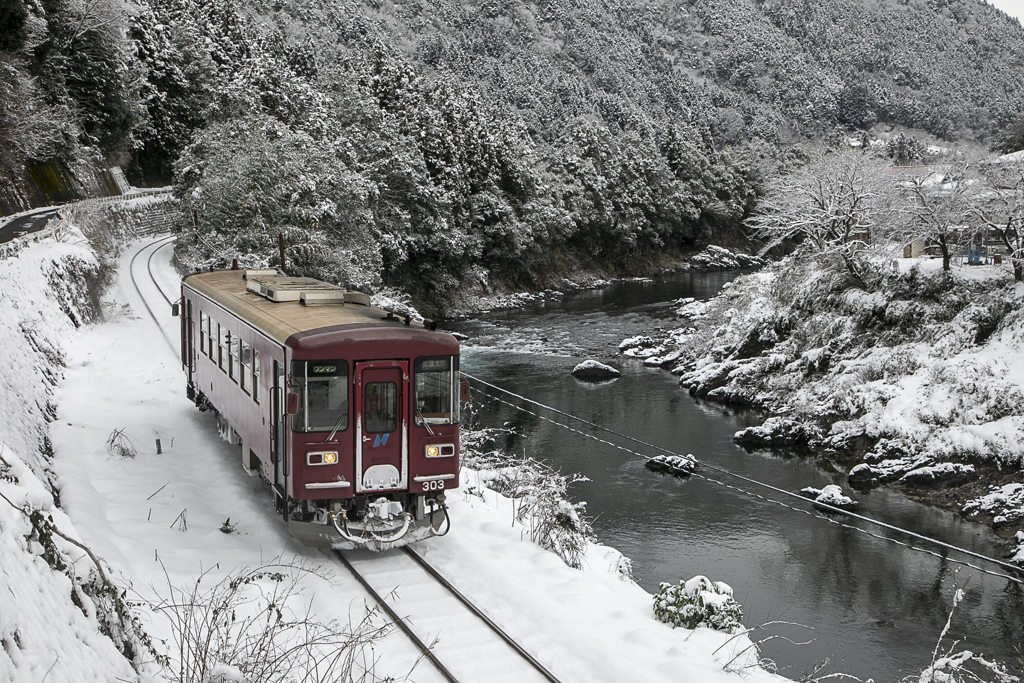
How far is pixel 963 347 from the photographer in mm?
27031

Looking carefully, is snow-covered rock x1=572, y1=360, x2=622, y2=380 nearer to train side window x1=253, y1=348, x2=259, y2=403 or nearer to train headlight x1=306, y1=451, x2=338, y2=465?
train side window x1=253, y1=348, x2=259, y2=403

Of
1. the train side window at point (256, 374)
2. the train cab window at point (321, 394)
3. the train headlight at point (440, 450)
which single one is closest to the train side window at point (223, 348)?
the train side window at point (256, 374)

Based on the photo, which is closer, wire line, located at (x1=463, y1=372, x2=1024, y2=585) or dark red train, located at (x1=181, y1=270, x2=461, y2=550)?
dark red train, located at (x1=181, y1=270, x2=461, y2=550)

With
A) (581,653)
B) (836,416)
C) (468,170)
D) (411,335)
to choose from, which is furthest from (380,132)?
(581,653)

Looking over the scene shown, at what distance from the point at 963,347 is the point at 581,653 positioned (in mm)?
22366

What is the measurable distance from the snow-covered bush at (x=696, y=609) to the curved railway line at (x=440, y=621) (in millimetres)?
2275

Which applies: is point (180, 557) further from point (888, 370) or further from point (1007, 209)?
point (1007, 209)

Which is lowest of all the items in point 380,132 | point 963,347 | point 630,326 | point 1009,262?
point 630,326

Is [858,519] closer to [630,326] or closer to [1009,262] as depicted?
[1009,262]

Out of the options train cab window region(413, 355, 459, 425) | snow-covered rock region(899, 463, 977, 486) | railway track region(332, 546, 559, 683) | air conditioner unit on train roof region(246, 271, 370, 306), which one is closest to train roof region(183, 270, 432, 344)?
air conditioner unit on train roof region(246, 271, 370, 306)

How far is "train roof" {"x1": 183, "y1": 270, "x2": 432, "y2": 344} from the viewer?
11797 mm

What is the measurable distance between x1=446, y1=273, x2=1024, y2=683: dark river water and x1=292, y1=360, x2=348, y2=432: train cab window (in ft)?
21.2

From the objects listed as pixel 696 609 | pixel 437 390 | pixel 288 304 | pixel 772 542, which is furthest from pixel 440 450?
pixel 772 542

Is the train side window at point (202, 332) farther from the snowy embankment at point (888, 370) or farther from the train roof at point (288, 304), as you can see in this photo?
the snowy embankment at point (888, 370)
